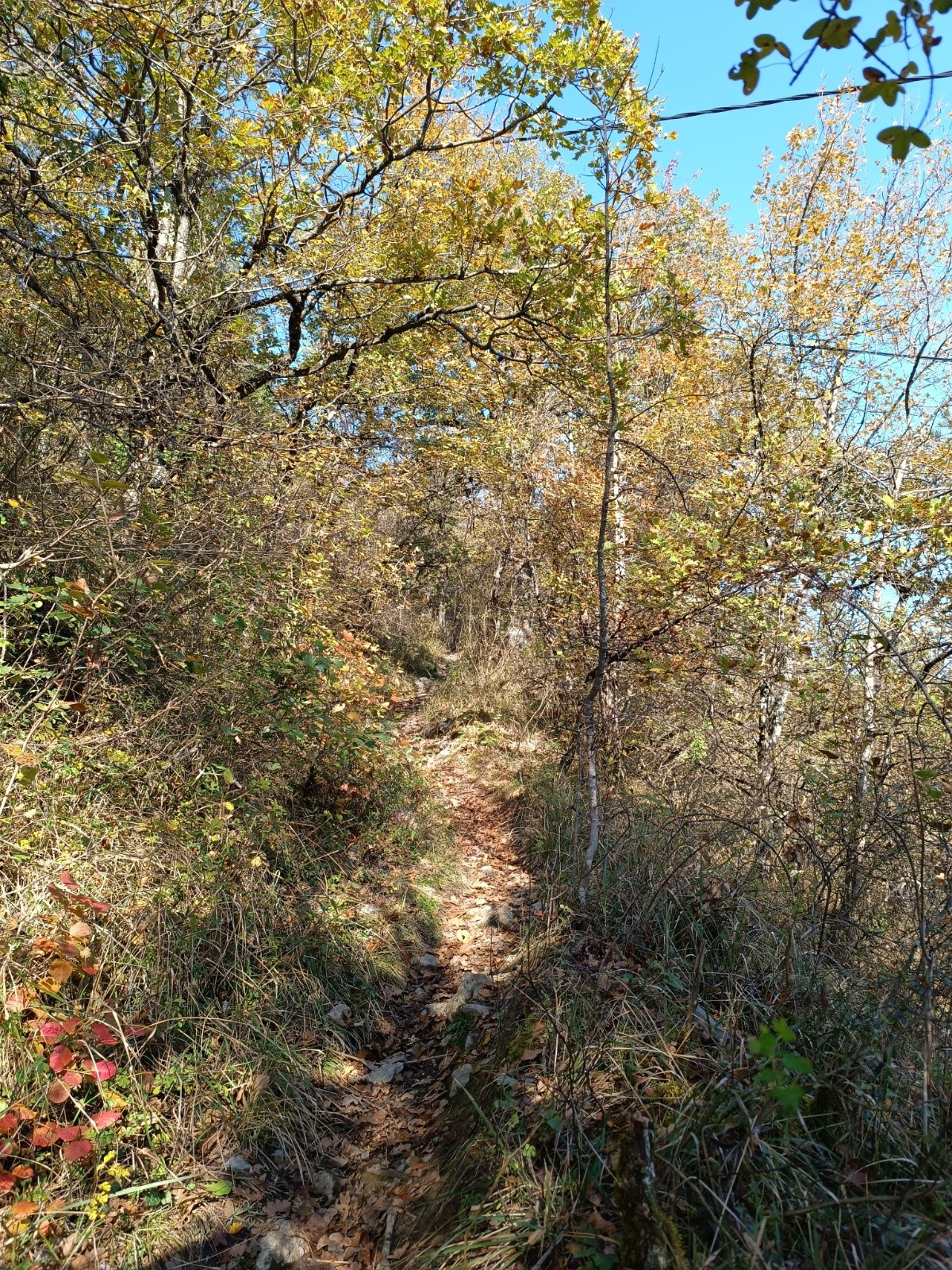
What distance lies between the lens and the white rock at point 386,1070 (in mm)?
3277

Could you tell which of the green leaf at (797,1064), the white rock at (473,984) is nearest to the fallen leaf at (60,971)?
the white rock at (473,984)

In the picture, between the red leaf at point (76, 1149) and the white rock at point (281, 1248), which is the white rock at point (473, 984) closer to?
the white rock at point (281, 1248)

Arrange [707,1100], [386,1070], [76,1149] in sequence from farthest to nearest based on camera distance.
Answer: [386,1070]
[76,1149]
[707,1100]

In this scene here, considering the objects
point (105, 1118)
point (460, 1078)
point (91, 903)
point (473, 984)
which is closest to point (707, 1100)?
point (460, 1078)

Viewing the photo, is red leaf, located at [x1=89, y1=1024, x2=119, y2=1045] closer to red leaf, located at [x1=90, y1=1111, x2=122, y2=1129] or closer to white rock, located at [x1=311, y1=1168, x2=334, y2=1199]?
red leaf, located at [x1=90, y1=1111, x2=122, y2=1129]

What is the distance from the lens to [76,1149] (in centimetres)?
233

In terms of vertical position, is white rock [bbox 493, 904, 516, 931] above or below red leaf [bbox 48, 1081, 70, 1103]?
below

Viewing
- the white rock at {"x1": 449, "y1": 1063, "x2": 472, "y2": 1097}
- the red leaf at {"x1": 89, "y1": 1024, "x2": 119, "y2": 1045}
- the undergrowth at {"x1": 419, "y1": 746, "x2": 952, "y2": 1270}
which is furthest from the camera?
the white rock at {"x1": 449, "y1": 1063, "x2": 472, "y2": 1097}

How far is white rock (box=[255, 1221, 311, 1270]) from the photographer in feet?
7.68

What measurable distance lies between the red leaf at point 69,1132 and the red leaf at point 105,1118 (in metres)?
0.05

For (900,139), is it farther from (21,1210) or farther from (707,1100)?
(21,1210)

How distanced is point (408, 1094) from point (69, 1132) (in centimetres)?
148

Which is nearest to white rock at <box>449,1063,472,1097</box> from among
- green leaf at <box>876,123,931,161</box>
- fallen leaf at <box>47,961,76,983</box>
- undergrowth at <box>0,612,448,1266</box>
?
undergrowth at <box>0,612,448,1266</box>

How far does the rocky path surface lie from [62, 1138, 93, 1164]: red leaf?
2.29 feet
